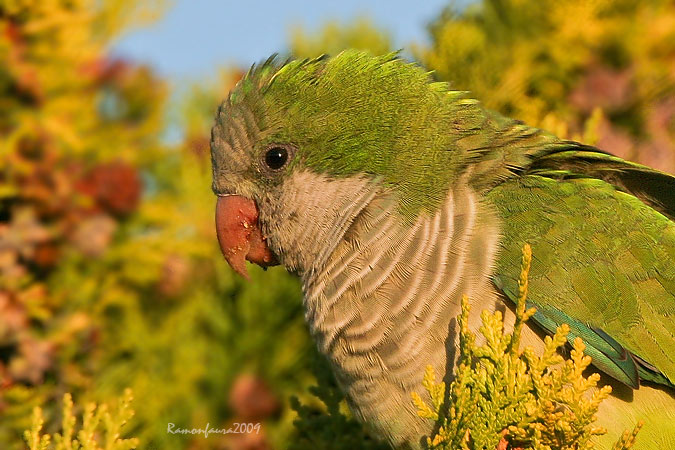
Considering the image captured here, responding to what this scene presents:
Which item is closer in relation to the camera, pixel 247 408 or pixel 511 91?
pixel 247 408

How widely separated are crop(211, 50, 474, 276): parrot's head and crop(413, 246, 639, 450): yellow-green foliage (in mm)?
593

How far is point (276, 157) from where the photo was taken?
8.71ft

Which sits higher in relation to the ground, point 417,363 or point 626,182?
point 626,182

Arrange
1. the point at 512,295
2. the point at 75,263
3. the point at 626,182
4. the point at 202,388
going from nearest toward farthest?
the point at 512,295 < the point at 626,182 < the point at 75,263 < the point at 202,388

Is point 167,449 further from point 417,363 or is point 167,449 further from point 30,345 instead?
point 417,363

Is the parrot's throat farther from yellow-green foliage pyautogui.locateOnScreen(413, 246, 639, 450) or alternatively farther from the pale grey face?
yellow-green foliage pyautogui.locateOnScreen(413, 246, 639, 450)

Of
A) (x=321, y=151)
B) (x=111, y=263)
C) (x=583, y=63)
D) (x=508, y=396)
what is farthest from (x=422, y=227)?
(x=583, y=63)

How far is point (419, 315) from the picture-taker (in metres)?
2.30

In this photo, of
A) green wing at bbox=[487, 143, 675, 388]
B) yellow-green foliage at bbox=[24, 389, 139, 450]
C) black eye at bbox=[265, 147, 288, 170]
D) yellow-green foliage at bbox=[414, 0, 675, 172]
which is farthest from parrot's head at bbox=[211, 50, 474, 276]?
yellow-green foliage at bbox=[414, 0, 675, 172]

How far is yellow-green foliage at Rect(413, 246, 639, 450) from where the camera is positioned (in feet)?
6.41

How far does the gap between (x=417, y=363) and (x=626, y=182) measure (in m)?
1.01

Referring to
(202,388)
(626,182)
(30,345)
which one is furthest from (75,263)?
(626,182)

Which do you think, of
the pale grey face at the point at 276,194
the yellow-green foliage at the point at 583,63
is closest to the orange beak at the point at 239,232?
the pale grey face at the point at 276,194

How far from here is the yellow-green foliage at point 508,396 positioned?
1.96 metres
